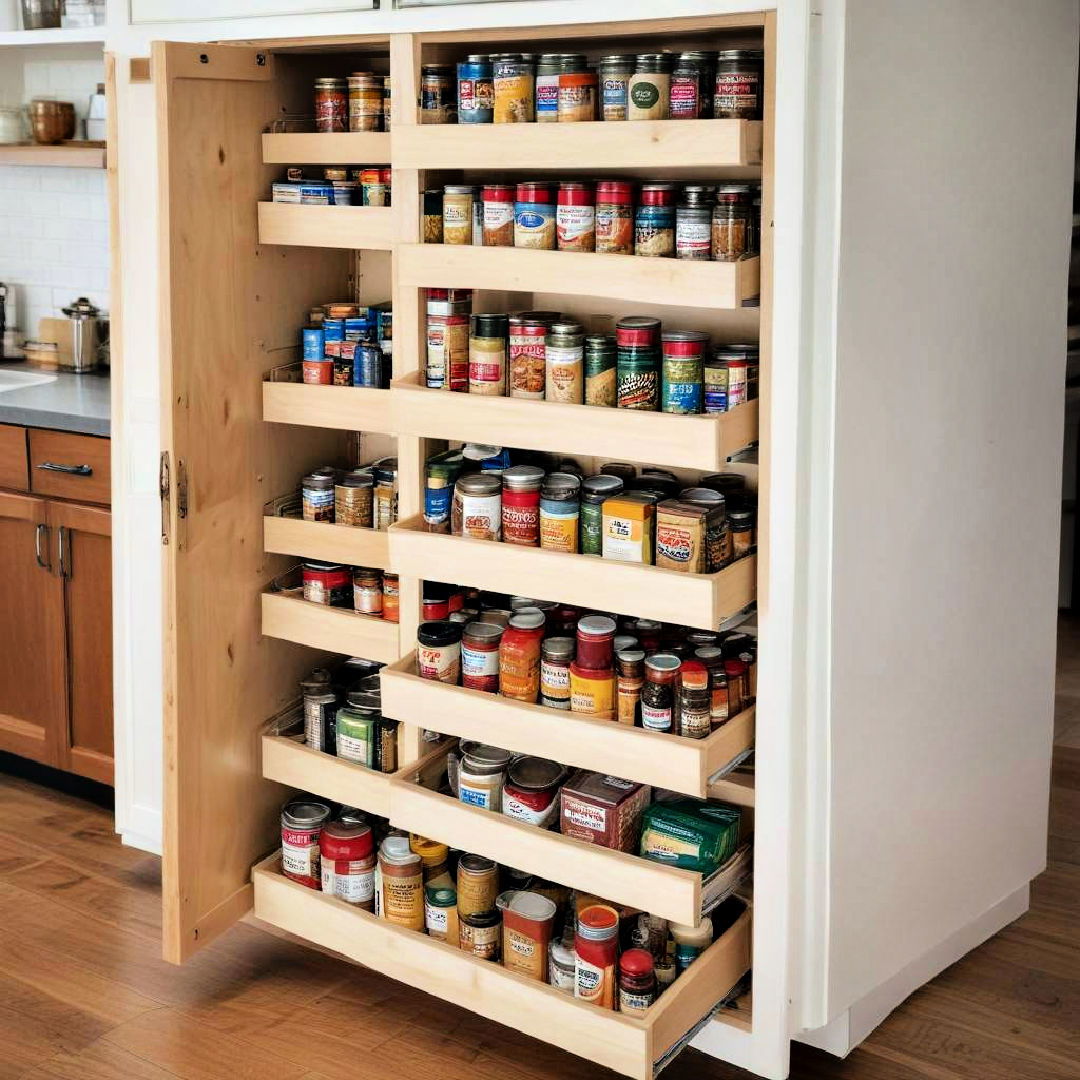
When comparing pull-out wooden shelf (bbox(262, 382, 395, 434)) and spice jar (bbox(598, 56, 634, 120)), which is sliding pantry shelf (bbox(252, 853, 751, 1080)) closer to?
pull-out wooden shelf (bbox(262, 382, 395, 434))

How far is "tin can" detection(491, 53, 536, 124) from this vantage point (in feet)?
7.09

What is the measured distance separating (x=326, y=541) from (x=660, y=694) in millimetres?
728

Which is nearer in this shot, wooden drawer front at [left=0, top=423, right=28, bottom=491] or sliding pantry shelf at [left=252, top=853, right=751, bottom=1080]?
sliding pantry shelf at [left=252, top=853, right=751, bottom=1080]

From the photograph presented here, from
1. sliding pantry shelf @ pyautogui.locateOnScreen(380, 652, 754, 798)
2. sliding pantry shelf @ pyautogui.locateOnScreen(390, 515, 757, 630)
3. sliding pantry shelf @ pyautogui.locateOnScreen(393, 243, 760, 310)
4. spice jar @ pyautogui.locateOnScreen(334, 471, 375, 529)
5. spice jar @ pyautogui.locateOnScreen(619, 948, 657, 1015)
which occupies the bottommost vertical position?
spice jar @ pyautogui.locateOnScreen(619, 948, 657, 1015)

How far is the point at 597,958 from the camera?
7.09 feet

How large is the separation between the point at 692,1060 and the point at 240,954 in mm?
883

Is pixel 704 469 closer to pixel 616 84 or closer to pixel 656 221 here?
pixel 656 221

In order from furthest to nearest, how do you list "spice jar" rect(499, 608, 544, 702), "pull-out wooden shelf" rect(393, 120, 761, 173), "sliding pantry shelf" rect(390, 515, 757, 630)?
"spice jar" rect(499, 608, 544, 702) → "sliding pantry shelf" rect(390, 515, 757, 630) → "pull-out wooden shelf" rect(393, 120, 761, 173)

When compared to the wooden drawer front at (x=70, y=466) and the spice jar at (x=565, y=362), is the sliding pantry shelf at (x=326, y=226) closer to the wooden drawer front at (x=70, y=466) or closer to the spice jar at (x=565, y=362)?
the spice jar at (x=565, y=362)

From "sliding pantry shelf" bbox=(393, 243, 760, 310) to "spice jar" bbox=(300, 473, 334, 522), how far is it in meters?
0.45

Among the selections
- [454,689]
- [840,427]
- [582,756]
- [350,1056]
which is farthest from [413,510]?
[350,1056]

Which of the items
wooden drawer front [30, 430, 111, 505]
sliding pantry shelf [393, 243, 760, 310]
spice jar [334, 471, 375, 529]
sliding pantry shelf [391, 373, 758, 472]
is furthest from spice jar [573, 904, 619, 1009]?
wooden drawer front [30, 430, 111, 505]

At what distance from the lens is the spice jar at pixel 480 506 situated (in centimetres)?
229

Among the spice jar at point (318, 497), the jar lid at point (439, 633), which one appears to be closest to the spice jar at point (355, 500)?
the spice jar at point (318, 497)
